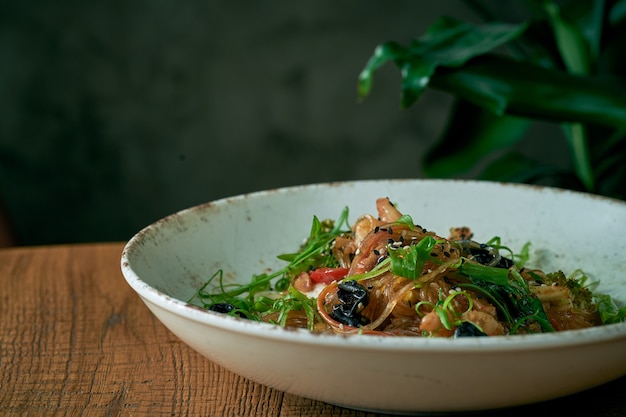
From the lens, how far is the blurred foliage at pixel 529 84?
2.73 meters

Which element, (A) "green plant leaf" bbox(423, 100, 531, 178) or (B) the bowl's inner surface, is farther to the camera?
(A) "green plant leaf" bbox(423, 100, 531, 178)

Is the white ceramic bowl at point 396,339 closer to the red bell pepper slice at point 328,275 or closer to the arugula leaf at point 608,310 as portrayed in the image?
the arugula leaf at point 608,310

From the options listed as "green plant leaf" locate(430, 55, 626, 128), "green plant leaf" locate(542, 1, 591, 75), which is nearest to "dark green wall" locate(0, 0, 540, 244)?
"green plant leaf" locate(542, 1, 591, 75)

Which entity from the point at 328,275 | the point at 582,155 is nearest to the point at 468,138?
the point at 582,155

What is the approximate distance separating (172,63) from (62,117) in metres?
0.72

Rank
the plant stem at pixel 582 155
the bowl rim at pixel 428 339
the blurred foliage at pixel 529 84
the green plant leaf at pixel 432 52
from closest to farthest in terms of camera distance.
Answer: the bowl rim at pixel 428 339
the green plant leaf at pixel 432 52
the blurred foliage at pixel 529 84
the plant stem at pixel 582 155

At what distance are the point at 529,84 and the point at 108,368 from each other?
6.21ft

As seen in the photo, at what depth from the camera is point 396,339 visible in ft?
3.36

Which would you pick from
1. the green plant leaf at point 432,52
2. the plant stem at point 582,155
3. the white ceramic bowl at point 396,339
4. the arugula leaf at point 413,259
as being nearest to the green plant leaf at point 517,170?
the plant stem at point 582,155

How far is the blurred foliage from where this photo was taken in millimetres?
2734

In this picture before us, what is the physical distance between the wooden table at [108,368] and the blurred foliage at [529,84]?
1270 millimetres

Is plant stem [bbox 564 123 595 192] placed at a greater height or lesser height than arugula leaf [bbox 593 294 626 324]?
greater

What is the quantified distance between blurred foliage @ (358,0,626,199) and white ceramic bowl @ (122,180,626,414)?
0.65 meters

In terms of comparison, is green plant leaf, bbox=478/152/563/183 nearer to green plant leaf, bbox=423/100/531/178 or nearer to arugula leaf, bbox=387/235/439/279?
green plant leaf, bbox=423/100/531/178
